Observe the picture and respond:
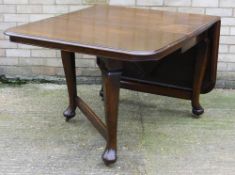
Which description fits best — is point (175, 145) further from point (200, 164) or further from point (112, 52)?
point (112, 52)

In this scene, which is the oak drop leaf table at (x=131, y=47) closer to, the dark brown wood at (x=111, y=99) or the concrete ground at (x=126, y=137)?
the dark brown wood at (x=111, y=99)

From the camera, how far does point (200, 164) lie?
3023 millimetres

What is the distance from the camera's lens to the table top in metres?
2.54

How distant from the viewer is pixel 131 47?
2.50 meters

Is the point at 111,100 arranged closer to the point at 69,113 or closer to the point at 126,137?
the point at 126,137

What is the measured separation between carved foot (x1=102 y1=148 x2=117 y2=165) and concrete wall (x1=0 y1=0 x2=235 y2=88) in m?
1.62

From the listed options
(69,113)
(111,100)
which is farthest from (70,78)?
(111,100)

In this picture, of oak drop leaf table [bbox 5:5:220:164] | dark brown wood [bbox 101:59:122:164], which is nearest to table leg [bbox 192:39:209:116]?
oak drop leaf table [bbox 5:5:220:164]

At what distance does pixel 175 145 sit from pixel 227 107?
0.94 metres

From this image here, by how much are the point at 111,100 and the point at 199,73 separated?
1.03m

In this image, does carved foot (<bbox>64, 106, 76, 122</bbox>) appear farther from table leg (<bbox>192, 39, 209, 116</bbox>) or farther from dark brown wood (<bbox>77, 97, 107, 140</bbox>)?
table leg (<bbox>192, 39, 209, 116</bbox>)

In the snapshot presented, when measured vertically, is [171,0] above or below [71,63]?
above

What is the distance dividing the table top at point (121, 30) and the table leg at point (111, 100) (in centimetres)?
19

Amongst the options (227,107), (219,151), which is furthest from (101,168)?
(227,107)
